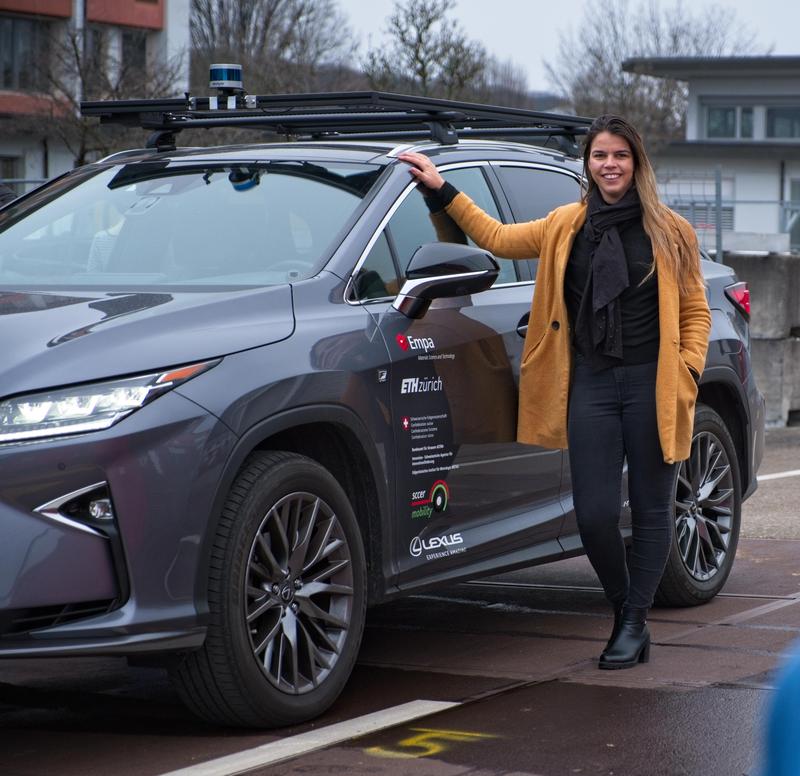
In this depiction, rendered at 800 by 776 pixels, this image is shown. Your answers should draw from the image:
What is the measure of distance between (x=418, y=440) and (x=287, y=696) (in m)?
0.94

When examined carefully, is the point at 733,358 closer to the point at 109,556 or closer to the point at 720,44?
the point at 109,556

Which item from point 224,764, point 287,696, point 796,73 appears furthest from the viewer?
point 796,73

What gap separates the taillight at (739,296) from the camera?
6801 mm

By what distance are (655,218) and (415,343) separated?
91 centimetres

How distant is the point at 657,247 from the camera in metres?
5.23

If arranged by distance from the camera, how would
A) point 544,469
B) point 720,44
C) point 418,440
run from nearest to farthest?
point 418,440 → point 544,469 → point 720,44

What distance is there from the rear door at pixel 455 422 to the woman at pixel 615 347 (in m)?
0.12

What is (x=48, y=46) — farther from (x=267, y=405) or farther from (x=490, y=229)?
(x=267, y=405)

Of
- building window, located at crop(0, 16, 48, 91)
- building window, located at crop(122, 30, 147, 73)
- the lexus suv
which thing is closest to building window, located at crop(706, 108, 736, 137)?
building window, located at crop(122, 30, 147, 73)

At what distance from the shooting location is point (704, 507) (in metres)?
6.59

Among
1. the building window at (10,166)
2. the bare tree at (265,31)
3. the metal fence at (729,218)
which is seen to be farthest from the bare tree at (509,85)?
the metal fence at (729,218)

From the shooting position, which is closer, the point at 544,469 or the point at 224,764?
the point at 224,764

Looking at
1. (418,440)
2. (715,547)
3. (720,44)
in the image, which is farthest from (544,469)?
(720,44)

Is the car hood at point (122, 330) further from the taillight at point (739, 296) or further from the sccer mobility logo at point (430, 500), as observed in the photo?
the taillight at point (739, 296)
